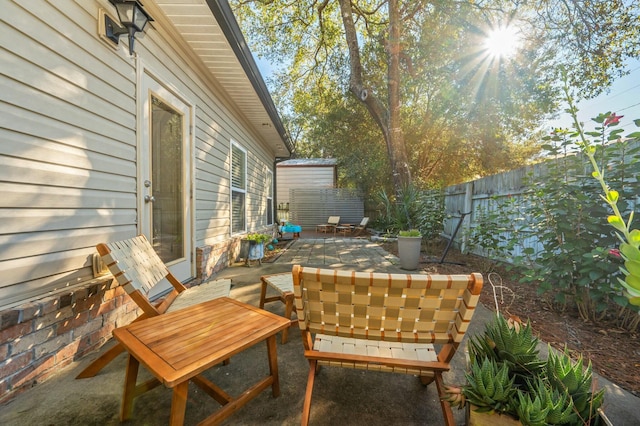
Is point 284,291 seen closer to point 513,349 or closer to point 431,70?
point 513,349

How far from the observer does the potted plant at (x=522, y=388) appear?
3.26ft

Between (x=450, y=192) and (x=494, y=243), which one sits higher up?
(x=450, y=192)

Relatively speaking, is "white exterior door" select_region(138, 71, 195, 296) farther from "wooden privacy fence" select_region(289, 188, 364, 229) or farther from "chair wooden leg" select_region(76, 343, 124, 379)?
"wooden privacy fence" select_region(289, 188, 364, 229)

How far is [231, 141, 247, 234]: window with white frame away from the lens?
512cm

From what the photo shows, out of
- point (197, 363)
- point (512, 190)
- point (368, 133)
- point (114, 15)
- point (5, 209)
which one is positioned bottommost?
point (197, 363)

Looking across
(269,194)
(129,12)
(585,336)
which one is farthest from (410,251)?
(269,194)

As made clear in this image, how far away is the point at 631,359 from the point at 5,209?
4.15 m

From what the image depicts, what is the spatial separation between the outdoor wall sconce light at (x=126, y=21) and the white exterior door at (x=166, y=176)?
1.39 ft

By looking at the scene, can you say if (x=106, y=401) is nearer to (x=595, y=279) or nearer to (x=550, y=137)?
(x=595, y=279)

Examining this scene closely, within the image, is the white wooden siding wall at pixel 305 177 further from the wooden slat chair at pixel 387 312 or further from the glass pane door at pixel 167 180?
the wooden slat chair at pixel 387 312

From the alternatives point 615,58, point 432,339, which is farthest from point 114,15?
point 615,58

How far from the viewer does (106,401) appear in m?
1.48

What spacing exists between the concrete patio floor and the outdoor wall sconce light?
98.1 inches

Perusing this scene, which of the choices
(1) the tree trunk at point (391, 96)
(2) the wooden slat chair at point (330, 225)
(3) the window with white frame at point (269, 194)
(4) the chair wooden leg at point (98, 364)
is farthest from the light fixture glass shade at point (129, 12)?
(2) the wooden slat chair at point (330, 225)
